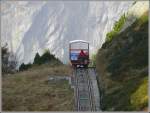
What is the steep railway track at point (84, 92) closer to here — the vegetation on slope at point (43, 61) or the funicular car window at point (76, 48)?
the funicular car window at point (76, 48)

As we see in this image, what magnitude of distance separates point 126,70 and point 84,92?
14.5ft

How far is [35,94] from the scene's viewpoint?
49000 millimetres

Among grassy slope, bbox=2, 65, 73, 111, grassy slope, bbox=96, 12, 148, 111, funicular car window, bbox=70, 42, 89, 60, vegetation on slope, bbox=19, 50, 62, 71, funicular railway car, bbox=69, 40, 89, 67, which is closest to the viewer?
grassy slope, bbox=96, 12, 148, 111

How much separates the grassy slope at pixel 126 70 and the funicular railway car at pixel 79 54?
2.72 m

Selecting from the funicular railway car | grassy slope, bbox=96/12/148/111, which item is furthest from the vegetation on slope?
grassy slope, bbox=96/12/148/111

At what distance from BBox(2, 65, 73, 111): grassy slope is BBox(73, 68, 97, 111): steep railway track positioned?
0.66 metres

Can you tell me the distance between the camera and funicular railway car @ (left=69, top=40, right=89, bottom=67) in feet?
209

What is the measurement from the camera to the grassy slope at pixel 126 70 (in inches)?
1655

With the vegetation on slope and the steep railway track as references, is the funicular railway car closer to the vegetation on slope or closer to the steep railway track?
the vegetation on slope

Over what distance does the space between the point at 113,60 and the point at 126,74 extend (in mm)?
5484

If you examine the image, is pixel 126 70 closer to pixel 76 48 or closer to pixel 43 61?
pixel 76 48

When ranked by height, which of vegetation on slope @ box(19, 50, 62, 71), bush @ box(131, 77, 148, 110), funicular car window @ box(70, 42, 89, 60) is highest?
funicular car window @ box(70, 42, 89, 60)

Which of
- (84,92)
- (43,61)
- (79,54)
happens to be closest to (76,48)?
(79,54)

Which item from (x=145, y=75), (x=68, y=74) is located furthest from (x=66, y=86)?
(x=145, y=75)
